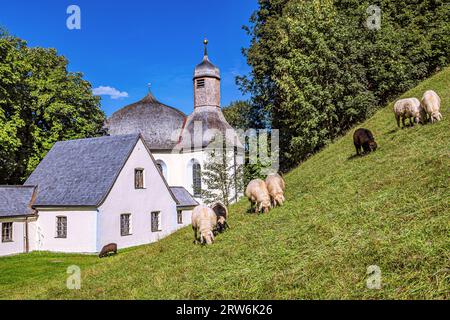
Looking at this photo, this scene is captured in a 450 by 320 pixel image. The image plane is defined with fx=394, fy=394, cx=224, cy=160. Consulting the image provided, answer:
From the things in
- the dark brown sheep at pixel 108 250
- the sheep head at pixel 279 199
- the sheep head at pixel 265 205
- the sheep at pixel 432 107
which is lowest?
the dark brown sheep at pixel 108 250

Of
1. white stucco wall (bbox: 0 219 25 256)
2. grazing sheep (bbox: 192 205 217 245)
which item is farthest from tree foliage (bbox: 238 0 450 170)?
white stucco wall (bbox: 0 219 25 256)

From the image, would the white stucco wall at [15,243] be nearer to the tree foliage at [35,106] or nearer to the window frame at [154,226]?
the tree foliage at [35,106]

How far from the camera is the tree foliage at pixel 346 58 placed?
30.7 m

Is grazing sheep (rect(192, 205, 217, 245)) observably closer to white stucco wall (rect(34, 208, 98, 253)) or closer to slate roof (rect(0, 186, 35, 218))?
white stucco wall (rect(34, 208, 98, 253))

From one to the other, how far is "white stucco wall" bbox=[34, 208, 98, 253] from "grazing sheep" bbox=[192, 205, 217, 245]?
19.7 meters

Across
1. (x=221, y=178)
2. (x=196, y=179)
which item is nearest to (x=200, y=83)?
(x=196, y=179)

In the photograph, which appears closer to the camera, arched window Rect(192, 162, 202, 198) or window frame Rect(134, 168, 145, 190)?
window frame Rect(134, 168, 145, 190)

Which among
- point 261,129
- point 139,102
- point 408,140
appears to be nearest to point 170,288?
point 408,140

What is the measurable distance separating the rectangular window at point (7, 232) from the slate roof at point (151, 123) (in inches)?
905

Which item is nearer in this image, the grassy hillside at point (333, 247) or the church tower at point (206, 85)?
the grassy hillside at point (333, 247)

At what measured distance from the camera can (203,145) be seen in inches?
1949

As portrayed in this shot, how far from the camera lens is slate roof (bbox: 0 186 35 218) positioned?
31422 millimetres

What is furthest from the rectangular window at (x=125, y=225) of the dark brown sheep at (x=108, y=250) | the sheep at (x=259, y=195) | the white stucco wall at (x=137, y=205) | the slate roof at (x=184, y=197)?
the sheep at (x=259, y=195)
